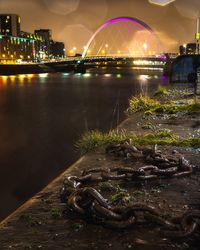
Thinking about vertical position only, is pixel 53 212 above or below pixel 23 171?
above

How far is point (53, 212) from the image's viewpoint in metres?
4.77

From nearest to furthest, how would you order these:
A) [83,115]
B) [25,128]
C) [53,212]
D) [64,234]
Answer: [64,234]
[53,212]
[25,128]
[83,115]

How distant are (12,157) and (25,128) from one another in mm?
8045

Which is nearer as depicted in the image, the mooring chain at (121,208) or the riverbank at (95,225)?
the riverbank at (95,225)

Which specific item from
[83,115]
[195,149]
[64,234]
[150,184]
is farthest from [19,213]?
[83,115]

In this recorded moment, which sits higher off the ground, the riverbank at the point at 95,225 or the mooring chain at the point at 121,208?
the mooring chain at the point at 121,208

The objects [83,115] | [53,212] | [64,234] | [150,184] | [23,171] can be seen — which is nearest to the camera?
[64,234]

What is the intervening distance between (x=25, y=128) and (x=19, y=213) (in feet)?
54.8

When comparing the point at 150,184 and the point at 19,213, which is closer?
the point at 19,213

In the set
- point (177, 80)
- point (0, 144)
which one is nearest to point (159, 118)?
point (0, 144)

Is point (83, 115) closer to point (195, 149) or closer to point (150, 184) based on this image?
point (195, 149)

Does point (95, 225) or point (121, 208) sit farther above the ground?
point (121, 208)

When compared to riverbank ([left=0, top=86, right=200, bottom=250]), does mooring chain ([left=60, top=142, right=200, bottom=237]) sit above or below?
above

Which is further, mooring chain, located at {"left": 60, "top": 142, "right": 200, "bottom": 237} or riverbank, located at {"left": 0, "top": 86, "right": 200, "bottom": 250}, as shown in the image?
mooring chain, located at {"left": 60, "top": 142, "right": 200, "bottom": 237}
